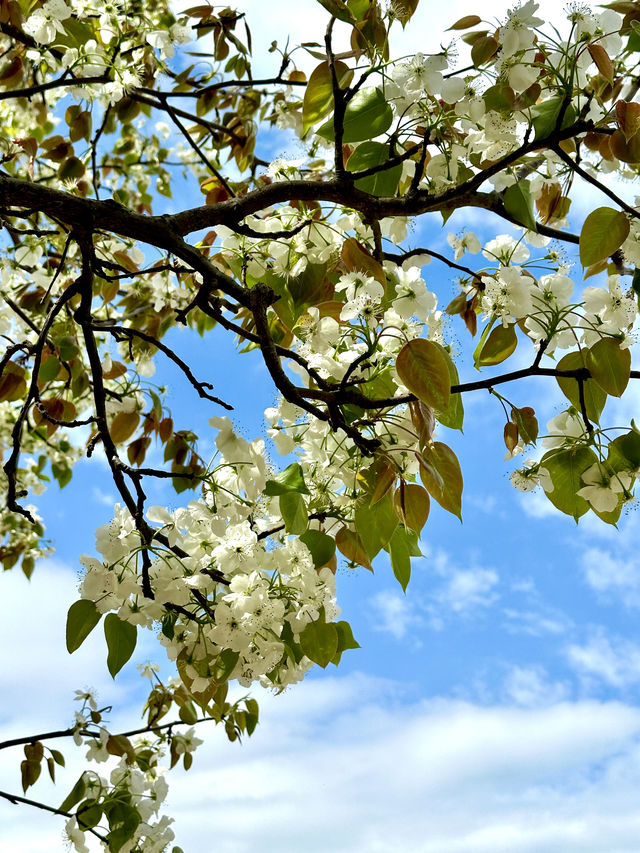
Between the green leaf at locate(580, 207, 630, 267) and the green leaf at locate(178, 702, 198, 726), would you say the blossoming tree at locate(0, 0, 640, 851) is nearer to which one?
the green leaf at locate(580, 207, 630, 267)

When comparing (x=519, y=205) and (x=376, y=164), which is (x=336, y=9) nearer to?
(x=376, y=164)

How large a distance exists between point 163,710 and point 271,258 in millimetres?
1315

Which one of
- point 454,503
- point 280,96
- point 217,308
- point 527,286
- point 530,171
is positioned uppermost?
point 280,96

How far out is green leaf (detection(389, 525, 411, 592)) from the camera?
130 cm

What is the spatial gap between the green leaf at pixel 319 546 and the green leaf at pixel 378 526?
0.17ft

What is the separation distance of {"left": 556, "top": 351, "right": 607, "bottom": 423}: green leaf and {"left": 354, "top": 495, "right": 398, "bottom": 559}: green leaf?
0.31 metres

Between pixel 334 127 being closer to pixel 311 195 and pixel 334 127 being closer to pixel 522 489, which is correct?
pixel 311 195

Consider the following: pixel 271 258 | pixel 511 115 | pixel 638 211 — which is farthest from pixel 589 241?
pixel 271 258

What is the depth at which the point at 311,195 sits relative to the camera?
1.36m

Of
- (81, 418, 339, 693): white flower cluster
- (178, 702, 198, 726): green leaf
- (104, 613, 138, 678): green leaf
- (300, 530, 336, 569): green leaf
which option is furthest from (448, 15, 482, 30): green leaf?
(178, 702, 198, 726): green leaf

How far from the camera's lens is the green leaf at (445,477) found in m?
1.11

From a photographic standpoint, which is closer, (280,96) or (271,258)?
(271,258)

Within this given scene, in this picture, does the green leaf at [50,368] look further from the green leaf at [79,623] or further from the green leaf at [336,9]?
the green leaf at [336,9]

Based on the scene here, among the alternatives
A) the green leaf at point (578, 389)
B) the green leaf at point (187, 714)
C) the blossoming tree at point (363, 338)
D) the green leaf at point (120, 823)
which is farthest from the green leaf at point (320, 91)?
the green leaf at point (120, 823)
